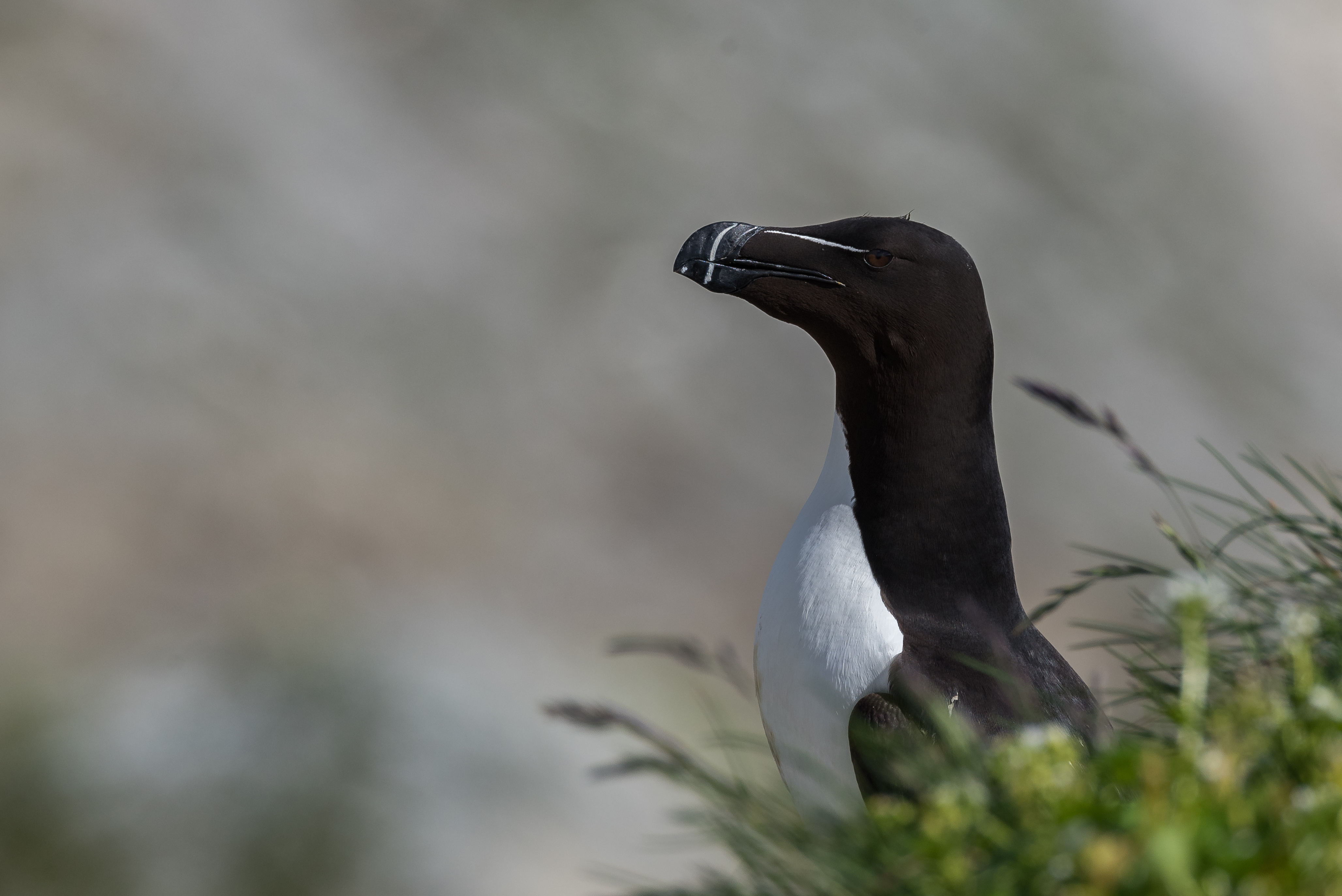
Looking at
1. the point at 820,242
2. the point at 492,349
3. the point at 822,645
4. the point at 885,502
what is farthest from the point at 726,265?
the point at 492,349

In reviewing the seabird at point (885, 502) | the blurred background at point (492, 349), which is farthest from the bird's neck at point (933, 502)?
the blurred background at point (492, 349)

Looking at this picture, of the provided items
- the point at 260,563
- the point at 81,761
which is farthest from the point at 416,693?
the point at 260,563

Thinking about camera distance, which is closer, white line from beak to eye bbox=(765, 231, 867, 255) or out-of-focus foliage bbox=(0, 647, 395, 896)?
white line from beak to eye bbox=(765, 231, 867, 255)

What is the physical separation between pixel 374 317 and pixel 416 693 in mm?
6312

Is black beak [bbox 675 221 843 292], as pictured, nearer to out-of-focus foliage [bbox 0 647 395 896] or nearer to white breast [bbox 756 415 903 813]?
white breast [bbox 756 415 903 813]

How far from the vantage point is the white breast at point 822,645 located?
2.99 m

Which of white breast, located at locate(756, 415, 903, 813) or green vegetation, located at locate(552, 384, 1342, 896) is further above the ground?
white breast, located at locate(756, 415, 903, 813)

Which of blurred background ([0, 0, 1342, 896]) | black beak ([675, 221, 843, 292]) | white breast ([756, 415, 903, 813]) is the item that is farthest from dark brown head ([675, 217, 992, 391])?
blurred background ([0, 0, 1342, 896])

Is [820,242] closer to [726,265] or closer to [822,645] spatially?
[726,265]

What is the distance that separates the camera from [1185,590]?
1.46 m

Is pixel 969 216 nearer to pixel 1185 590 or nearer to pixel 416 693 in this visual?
pixel 416 693

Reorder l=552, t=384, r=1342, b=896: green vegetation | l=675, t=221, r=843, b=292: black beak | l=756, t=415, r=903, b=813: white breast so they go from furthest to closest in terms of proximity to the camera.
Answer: l=675, t=221, r=843, b=292: black beak < l=756, t=415, r=903, b=813: white breast < l=552, t=384, r=1342, b=896: green vegetation

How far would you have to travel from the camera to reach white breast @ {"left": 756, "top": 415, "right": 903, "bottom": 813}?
9.81ft

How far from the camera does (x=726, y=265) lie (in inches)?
132
